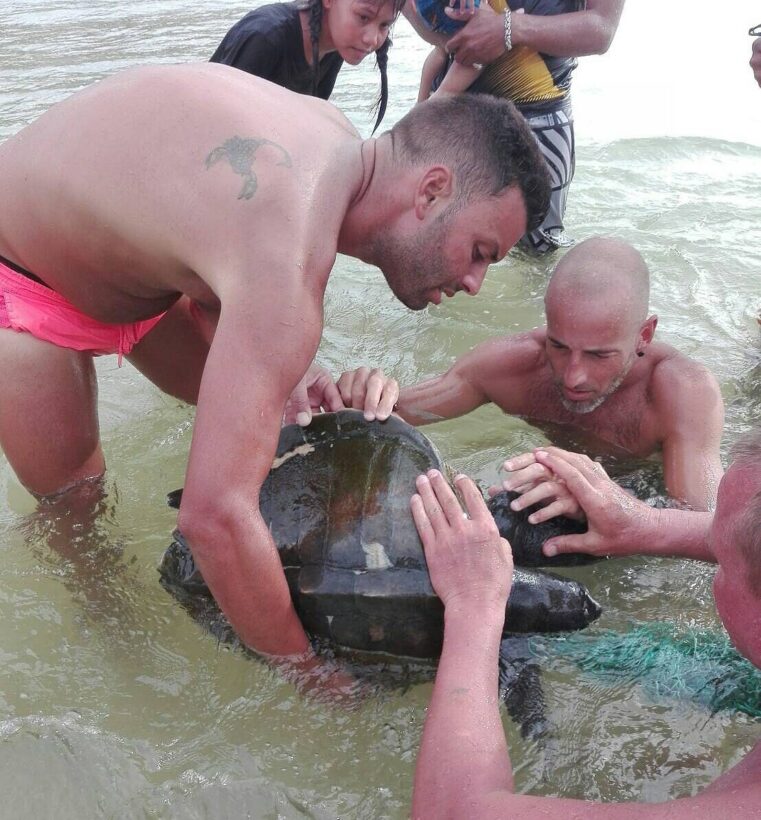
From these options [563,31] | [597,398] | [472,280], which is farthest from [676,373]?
[563,31]

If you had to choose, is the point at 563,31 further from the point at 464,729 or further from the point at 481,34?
the point at 464,729

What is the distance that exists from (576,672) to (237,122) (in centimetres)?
179

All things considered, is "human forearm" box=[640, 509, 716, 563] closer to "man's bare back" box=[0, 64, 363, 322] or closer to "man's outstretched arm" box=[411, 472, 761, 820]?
"man's outstretched arm" box=[411, 472, 761, 820]

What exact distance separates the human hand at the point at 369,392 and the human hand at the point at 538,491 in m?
0.40

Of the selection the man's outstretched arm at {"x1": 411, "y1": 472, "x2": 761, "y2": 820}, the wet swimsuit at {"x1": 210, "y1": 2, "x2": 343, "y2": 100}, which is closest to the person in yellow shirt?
the wet swimsuit at {"x1": 210, "y1": 2, "x2": 343, "y2": 100}

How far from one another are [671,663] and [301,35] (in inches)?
119

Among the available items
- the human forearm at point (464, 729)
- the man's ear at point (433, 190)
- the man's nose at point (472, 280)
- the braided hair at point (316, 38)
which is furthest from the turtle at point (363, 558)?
the braided hair at point (316, 38)

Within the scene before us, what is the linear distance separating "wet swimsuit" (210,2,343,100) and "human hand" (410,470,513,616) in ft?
7.73

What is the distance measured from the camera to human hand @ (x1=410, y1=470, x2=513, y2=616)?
219 centimetres

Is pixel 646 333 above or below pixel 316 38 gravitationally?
below

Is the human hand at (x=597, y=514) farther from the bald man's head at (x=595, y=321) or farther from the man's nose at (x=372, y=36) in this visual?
the man's nose at (x=372, y=36)

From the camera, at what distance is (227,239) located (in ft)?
6.82

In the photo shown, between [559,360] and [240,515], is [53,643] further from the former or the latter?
[559,360]

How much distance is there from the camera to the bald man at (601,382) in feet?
10.5
